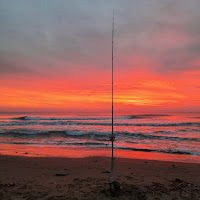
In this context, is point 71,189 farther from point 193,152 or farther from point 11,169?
point 193,152

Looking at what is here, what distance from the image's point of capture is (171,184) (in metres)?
4.29

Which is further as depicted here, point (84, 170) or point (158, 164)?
point (158, 164)

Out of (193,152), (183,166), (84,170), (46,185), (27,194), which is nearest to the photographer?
(27,194)

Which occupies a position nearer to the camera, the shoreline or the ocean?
the shoreline

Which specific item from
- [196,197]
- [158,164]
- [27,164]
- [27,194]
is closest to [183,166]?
[158,164]

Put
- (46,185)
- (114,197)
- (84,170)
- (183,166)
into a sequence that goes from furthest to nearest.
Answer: (183,166) → (84,170) → (46,185) → (114,197)

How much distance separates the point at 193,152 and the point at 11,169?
893 cm

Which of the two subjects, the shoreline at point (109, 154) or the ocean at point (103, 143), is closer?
the shoreline at point (109, 154)

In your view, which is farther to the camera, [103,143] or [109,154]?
[103,143]

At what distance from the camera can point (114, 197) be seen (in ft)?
11.0

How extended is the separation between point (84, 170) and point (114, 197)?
2852 mm

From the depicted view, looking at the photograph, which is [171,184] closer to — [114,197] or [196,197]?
[196,197]

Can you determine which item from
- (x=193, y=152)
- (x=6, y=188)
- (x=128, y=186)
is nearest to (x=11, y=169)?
(x=6, y=188)

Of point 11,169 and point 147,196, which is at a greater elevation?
point 147,196
